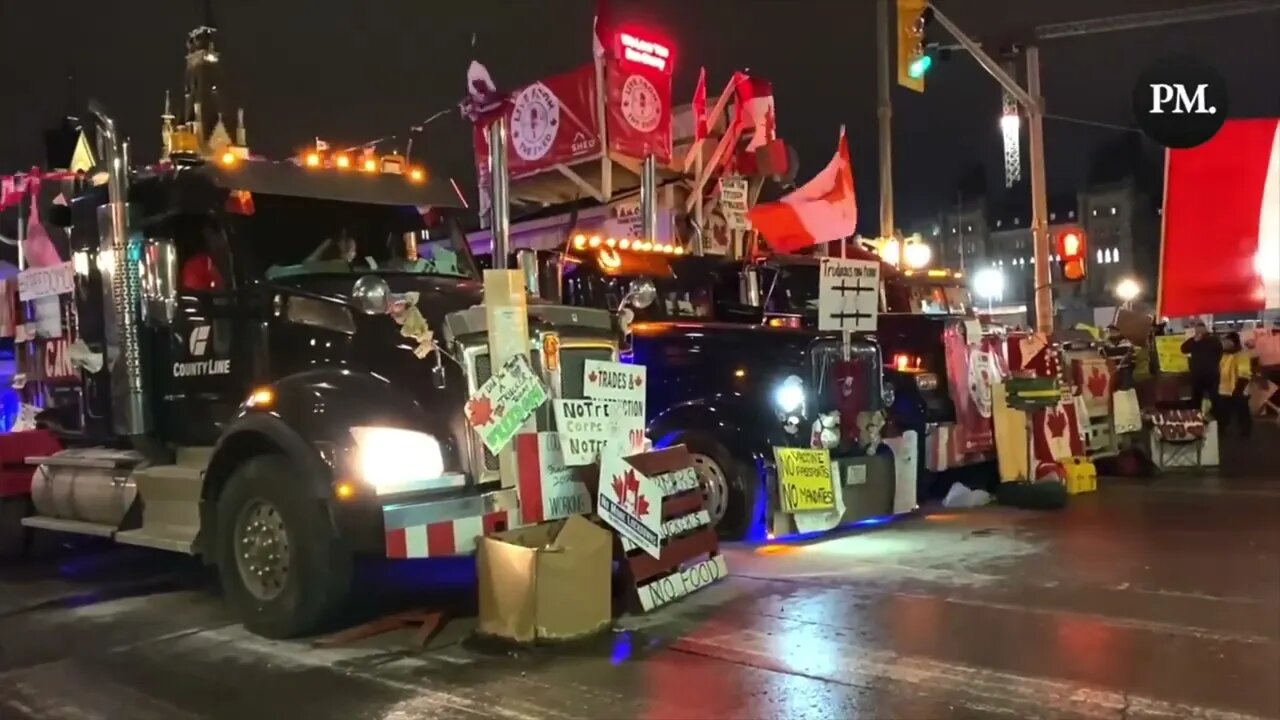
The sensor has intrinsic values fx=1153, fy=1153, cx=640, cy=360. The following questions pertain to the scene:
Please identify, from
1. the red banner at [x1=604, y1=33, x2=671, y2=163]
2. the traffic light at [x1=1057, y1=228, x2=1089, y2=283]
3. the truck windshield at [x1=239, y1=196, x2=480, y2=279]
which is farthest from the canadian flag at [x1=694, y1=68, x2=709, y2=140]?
the truck windshield at [x1=239, y1=196, x2=480, y2=279]

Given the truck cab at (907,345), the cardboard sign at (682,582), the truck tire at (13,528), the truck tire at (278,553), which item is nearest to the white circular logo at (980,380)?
the truck cab at (907,345)

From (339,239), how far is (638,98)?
32.4 ft

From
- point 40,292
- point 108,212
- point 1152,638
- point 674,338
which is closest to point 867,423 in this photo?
point 674,338

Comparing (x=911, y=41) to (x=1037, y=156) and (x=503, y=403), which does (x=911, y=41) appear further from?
(x=503, y=403)

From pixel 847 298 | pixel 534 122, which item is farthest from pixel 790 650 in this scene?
pixel 534 122

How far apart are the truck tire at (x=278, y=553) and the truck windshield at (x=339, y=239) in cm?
138

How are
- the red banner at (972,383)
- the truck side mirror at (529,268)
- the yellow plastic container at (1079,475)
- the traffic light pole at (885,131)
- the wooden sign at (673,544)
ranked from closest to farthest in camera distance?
the wooden sign at (673,544) → the truck side mirror at (529,268) → the red banner at (972,383) → the yellow plastic container at (1079,475) → the traffic light pole at (885,131)

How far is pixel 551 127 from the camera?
16891 millimetres

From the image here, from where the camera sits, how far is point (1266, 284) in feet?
39.0

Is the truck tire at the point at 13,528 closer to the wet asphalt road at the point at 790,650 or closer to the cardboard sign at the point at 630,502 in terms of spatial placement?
the wet asphalt road at the point at 790,650

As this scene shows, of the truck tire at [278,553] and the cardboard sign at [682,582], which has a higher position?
the truck tire at [278,553]

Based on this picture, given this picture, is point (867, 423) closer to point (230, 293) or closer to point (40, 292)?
point (230, 293)

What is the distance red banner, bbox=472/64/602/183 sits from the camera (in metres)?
16.2

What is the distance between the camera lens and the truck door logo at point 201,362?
23.7 ft
